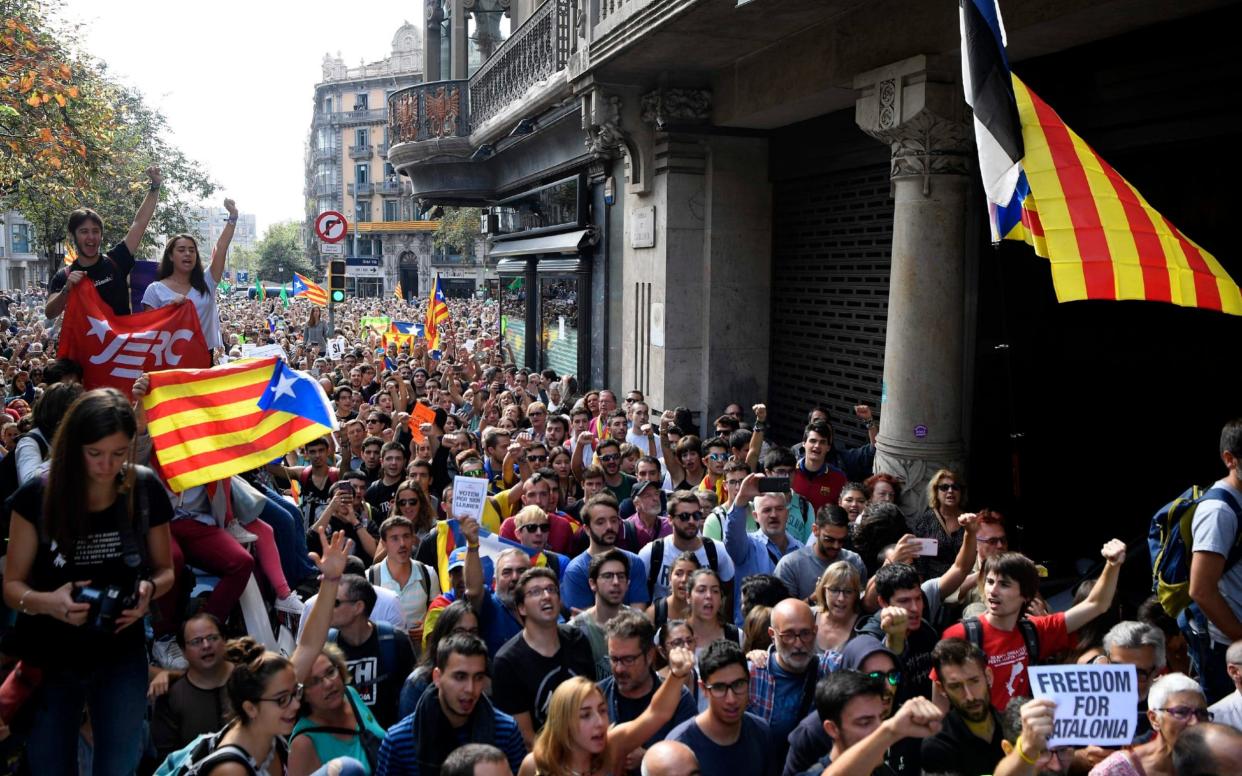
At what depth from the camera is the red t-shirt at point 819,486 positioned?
7.87m

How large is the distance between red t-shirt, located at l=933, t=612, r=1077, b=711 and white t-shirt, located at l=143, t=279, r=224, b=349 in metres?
5.08

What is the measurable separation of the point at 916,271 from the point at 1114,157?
1.56 m

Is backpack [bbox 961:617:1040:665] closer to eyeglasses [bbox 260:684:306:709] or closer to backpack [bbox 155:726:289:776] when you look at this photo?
eyeglasses [bbox 260:684:306:709]

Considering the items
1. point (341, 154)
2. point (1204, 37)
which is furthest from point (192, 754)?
point (341, 154)

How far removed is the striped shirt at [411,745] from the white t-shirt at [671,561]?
189cm

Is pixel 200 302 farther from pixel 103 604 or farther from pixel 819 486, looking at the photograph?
pixel 819 486

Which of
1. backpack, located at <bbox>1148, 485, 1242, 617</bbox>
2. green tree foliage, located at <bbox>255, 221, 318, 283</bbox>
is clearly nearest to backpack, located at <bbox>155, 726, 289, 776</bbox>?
backpack, located at <bbox>1148, 485, 1242, 617</bbox>

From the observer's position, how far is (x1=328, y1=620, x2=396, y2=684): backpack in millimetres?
4945

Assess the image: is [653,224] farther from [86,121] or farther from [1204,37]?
[86,121]

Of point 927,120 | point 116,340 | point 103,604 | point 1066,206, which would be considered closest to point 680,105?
point 927,120

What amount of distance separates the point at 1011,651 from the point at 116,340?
5.47 meters

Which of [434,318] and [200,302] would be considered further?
[434,318]

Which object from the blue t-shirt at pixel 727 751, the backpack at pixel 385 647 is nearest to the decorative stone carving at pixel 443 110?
the backpack at pixel 385 647

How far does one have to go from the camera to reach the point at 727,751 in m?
3.88
